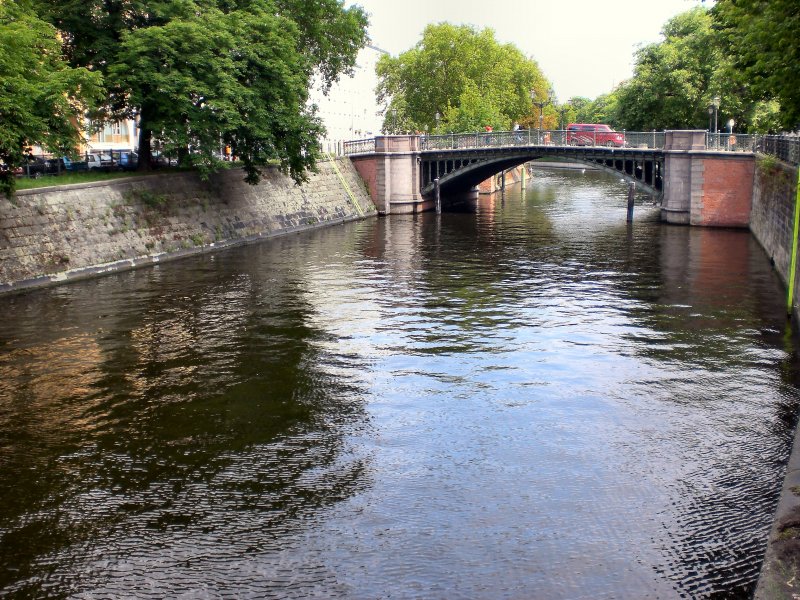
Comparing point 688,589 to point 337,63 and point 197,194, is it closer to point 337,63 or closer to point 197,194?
point 197,194

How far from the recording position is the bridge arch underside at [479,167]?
5347 centimetres

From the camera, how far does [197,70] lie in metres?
37.4

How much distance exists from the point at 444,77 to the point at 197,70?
Answer: 5379 cm

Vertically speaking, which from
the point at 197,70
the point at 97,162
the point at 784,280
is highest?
the point at 197,70

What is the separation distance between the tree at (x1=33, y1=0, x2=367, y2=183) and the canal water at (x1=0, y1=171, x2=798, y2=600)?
9.64 m

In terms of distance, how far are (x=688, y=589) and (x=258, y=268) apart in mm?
27095

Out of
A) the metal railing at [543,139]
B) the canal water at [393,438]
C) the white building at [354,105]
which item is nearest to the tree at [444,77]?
the white building at [354,105]

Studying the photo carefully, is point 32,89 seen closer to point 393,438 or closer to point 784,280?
point 393,438

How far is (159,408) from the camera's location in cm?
1772

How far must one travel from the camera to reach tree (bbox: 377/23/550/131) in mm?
86188

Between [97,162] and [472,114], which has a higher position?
[472,114]

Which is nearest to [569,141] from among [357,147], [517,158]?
[517,158]

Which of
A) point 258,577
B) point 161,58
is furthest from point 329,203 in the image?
point 258,577

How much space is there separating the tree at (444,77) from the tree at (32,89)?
172 feet
